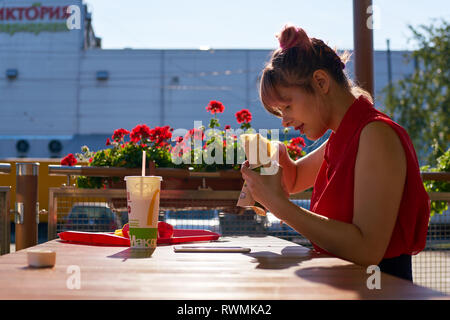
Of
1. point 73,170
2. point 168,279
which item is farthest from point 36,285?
point 73,170

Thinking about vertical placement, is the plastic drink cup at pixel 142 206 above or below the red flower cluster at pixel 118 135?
below

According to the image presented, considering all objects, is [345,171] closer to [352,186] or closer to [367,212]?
[352,186]

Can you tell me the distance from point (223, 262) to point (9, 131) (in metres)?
25.6

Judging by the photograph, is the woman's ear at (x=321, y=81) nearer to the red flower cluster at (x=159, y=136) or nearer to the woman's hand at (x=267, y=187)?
the woman's hand at (x=267, y=187)

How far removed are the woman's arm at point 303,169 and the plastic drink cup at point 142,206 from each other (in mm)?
766

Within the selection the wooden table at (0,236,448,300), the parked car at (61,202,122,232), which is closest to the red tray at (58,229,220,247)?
the wooden table at (0,236,448,300)

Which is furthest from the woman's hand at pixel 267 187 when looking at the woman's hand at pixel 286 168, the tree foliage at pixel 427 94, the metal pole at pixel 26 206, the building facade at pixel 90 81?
the building facade at pixel 90 81

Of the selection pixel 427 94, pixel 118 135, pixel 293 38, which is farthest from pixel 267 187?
pixel 427 94

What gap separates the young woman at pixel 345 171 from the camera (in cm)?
132

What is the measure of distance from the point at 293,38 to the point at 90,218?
152 cm

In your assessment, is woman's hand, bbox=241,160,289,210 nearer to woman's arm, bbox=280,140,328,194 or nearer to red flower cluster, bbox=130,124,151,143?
woman's arm, bbox=280,140,328,194

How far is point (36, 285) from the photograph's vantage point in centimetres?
88
